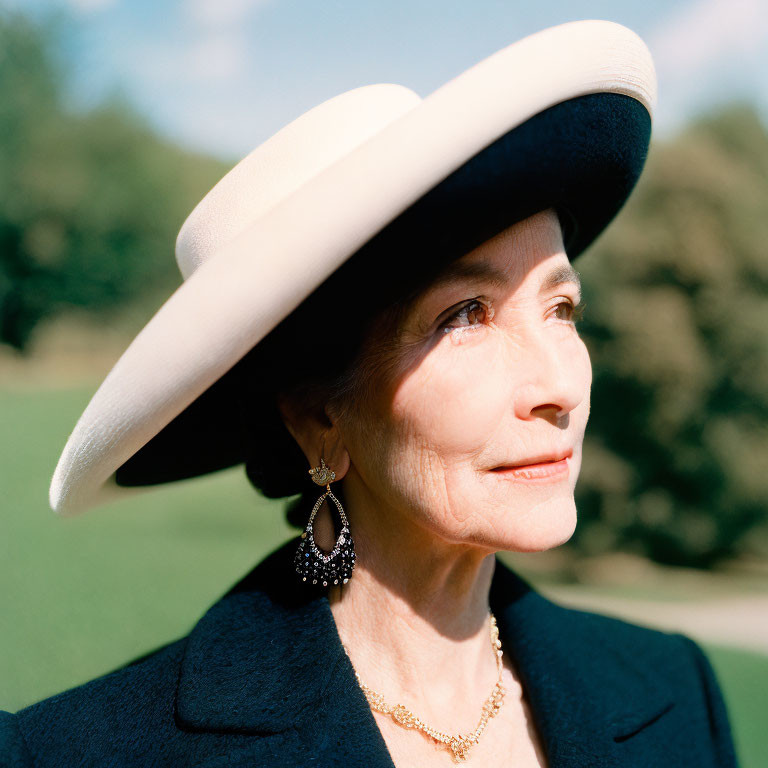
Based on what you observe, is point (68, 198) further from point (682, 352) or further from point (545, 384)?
point (545, 384)

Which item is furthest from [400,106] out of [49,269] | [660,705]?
[49,269]

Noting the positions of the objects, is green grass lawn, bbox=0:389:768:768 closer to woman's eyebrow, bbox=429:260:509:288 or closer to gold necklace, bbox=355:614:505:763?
gold necklace, bbox=355:614:505:763

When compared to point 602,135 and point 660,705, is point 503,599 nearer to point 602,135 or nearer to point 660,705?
point 660,705

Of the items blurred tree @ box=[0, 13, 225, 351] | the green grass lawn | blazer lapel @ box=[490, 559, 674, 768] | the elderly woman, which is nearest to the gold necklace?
the elderly woman

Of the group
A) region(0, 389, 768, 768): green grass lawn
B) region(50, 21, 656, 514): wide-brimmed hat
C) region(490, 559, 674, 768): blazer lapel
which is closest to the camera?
region(50, 21, 656, 514): wide-brimmed hat

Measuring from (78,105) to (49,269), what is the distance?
7717mm

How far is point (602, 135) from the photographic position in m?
1.64

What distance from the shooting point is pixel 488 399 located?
1.68 meters

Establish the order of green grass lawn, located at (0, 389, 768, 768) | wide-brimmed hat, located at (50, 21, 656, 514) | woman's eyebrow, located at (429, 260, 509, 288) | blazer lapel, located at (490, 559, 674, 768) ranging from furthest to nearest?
green grass lawn, located at (0, 389, 768, 768), blazer lapel, located at (490, 559, 674, 768), woman's eyebrow, located at (429, 260, 509, 288), wide-brimmed hat, located at (50, 21, 656, 514)

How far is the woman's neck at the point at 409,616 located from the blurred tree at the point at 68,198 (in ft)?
45.1

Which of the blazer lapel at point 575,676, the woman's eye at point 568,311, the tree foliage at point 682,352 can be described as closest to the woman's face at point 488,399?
the woman's eye at point 568,311

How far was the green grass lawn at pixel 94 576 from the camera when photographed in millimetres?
2811

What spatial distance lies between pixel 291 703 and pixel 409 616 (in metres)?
0.36

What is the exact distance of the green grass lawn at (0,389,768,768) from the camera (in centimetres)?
281
